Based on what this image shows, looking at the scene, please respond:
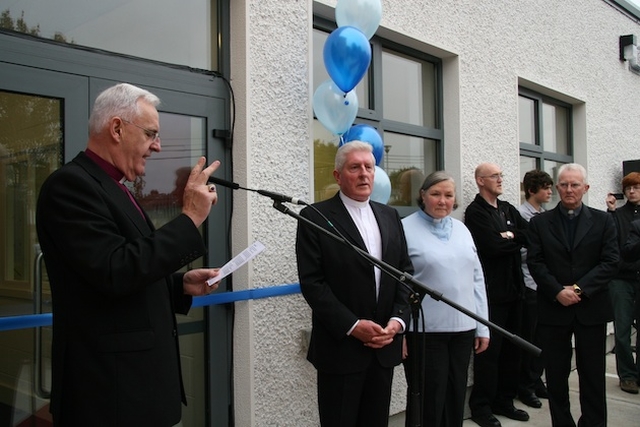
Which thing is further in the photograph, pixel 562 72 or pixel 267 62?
pixel 562 72

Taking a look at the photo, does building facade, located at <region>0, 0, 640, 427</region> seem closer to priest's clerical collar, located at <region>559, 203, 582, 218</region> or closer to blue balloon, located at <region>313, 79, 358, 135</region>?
blue balloon, located at <region>313, 79, 358, 135</region>

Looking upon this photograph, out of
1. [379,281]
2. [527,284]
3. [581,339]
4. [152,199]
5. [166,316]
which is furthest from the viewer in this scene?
[527,284]

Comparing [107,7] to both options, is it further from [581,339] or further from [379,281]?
[581,339]

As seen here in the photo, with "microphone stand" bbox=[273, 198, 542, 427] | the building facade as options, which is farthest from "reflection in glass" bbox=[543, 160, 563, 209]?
"microphone stand" bbox=[273, 198, 542, 427]

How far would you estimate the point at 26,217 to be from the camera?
2.59 m

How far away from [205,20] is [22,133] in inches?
50.0

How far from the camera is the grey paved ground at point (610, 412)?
443 cm

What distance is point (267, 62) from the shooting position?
3.34 metres

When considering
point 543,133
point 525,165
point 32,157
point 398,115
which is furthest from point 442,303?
point 543,133

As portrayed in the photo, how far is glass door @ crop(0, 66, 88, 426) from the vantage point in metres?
2.51

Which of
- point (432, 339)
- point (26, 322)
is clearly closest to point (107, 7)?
point (26, 322)

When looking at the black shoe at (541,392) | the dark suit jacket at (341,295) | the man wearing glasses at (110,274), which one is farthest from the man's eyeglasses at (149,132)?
the black shoe at (541,392)

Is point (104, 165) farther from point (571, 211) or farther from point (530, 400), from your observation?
point (530, 400)

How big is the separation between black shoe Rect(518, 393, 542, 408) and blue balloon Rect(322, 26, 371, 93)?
3288 mm
